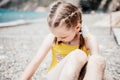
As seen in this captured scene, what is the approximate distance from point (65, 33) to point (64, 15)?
5.9 inches

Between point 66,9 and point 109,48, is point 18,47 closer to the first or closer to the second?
point 109,48

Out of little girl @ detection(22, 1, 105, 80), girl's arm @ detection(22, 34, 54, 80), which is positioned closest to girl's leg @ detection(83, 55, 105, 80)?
little girl @ detection(22, 1, 105, 80)

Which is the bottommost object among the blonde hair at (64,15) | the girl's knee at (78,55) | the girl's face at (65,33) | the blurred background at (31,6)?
the blurred background at (31,6)

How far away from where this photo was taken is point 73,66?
7.58 feet

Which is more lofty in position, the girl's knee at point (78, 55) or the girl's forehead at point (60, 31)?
the girl's forehead at point (60, 31)

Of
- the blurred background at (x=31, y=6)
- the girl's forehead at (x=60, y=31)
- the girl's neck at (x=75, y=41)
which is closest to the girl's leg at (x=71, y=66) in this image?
the girl's forehead at (x=60, y=31)

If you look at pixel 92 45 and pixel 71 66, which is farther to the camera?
pixel 92 45

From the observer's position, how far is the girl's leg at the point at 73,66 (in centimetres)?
229

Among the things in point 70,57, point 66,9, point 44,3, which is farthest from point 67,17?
point 44,3

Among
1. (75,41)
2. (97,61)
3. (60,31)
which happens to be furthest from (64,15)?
(97,61)

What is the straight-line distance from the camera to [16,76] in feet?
13.0

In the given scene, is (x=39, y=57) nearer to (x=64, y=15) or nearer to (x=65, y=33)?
(x=65, y=33)

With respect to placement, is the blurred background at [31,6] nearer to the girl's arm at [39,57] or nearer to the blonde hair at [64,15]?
the girl's arm at [39,57]

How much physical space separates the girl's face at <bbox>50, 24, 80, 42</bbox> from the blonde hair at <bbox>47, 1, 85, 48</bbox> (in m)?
0.04
